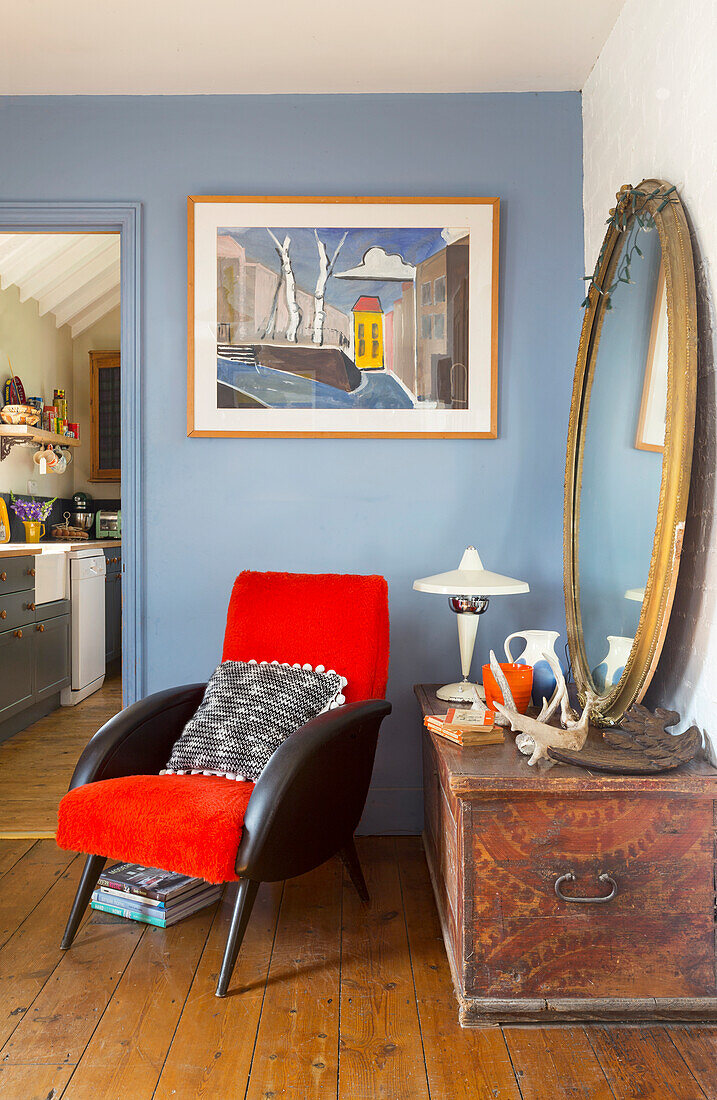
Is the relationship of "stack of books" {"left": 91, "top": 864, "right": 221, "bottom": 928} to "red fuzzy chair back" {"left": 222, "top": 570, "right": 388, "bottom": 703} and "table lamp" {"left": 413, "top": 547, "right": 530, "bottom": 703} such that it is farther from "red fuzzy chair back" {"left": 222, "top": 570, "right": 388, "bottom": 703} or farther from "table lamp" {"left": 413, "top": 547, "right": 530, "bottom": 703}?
"table lamp" {"left": 413, "top": 547, "right": 530, "bottom": 703}

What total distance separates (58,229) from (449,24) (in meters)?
1.44

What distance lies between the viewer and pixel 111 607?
18.2 feet

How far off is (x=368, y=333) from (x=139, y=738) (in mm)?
1494

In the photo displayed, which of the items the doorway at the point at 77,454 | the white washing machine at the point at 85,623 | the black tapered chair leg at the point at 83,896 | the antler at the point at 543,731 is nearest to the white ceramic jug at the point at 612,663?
the antler at the point at 543,731

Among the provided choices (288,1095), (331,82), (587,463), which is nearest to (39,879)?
(288,1095)

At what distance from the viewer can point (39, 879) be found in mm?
2445

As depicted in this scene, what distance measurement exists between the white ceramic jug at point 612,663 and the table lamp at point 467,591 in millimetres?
290

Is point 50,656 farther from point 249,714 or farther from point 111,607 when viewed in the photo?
point 249,714

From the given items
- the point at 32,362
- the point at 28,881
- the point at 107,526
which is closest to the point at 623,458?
the point at 28,881

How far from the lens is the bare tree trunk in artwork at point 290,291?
8.92 feet

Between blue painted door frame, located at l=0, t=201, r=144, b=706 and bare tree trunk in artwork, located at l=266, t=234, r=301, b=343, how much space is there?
484mm

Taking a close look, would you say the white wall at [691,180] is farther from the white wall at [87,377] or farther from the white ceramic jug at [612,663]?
the white wall at [87,377]

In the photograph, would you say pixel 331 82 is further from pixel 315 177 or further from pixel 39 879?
pixel 39 879

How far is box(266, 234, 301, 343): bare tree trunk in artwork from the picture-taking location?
272 centimetres
